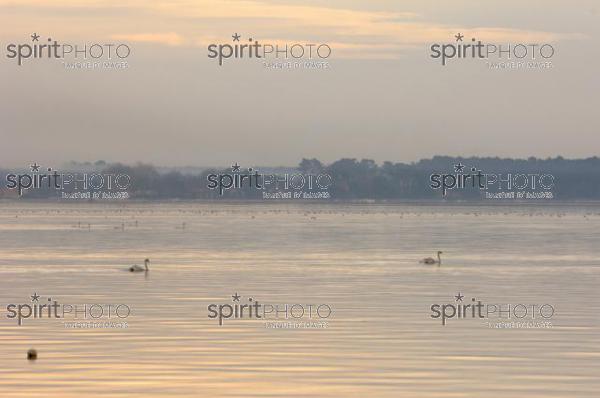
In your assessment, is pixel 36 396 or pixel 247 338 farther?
pixel 247 338

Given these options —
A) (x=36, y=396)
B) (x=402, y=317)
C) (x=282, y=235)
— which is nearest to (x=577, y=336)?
(x=402, y=317)

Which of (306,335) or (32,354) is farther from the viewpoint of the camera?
(306,335)

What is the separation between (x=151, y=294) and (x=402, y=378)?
2178 cm

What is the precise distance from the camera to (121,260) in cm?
7025

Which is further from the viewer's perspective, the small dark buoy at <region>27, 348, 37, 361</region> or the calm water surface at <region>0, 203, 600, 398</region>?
the small dark buoy at <region>27, 348, 37, 361</region>

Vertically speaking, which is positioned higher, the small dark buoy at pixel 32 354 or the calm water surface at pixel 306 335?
the small dark buoy at pixel 32 354

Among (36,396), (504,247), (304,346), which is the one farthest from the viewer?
(504,247)

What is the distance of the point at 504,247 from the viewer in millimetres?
89375

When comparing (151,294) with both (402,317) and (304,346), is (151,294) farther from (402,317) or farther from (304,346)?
(304,346)

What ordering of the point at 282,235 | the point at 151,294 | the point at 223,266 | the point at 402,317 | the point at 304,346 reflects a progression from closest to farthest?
the point at 304,346 < the point at 402,317 < the point at 151,294 < the point at 223,266 < the point at 282,235

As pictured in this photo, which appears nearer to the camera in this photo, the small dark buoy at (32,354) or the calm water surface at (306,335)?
the calm water surface at (306,335)

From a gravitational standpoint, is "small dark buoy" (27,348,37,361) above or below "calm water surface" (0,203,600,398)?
above

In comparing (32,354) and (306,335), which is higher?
(32,354)

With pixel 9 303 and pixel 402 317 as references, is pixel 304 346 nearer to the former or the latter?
pixel 402 317
